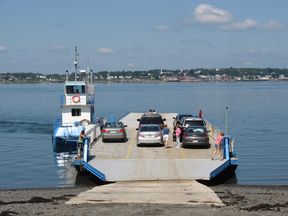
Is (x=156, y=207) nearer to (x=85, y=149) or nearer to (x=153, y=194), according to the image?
(x=153, y=194)

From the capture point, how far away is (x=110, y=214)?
13.6m

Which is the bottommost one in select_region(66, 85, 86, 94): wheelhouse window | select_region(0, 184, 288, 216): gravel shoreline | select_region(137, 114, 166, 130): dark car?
select_region(0, 184, 288, 216): gravel shoreline

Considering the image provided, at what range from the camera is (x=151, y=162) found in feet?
68.7

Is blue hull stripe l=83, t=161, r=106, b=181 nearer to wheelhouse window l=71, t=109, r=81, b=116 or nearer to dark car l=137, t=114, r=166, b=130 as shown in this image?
dark car l=137, t=114, r=166, b=130

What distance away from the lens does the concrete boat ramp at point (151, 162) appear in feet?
61.8

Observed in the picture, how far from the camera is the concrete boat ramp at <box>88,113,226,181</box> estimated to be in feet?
61.8

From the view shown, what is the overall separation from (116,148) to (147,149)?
215cm

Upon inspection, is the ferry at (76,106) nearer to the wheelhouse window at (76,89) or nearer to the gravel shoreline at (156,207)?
the wheelhouse window at (76,89)

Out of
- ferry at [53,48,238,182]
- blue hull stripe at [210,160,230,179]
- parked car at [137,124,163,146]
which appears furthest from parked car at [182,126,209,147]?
blue hull stripe at [210,160,230,179]

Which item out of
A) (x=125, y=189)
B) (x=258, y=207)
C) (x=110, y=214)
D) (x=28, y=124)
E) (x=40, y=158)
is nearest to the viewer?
(x=110, y=214)

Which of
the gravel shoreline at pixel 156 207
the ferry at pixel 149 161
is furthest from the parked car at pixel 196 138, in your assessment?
the gravel shoreline at pixel 156 207

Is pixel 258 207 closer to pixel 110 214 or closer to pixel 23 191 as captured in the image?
pixel 110 214

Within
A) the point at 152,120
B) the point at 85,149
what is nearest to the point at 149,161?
the point at 85,149

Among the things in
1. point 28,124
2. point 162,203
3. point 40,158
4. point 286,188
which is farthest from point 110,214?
point 28,124
